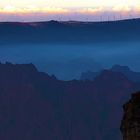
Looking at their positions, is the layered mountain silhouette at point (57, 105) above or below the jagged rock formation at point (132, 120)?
below

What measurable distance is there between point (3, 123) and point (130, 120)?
108 m

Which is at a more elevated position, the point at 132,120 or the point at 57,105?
the point at 132,120

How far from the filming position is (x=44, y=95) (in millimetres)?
133750

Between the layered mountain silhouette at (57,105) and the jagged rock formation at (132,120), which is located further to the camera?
the layered mountain silhouette at (57,105)

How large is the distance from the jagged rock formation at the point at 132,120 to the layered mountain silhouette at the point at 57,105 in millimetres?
103016

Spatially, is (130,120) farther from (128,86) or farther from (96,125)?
(128,86)

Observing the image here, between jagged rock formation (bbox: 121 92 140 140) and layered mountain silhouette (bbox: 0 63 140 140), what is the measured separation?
103 meters

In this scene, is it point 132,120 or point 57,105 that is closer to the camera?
point 132,120

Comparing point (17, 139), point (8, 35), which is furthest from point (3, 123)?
point (8, 35)

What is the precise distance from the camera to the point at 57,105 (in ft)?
425

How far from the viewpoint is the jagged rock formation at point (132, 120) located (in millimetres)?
12992

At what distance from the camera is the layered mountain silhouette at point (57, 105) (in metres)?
121

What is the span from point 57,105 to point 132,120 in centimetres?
Result: 11663

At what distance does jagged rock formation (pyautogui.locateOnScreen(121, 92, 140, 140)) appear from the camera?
12992 mm
